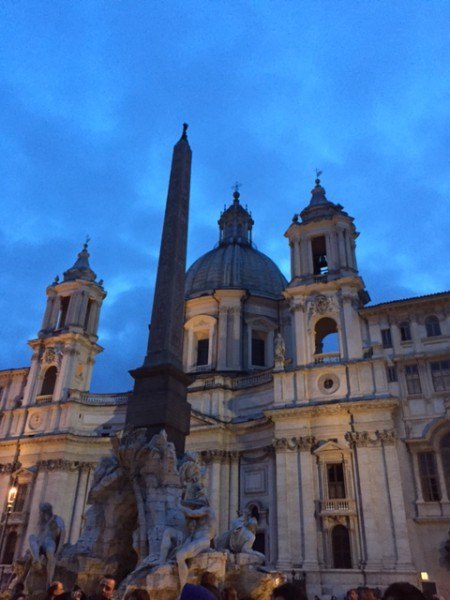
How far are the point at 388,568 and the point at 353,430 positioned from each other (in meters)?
6.31

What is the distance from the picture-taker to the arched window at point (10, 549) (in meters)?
31.9

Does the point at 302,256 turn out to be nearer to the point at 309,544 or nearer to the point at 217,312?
the point at 217,312

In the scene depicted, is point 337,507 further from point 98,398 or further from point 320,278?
point 98,398

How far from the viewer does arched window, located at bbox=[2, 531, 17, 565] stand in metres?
31.9

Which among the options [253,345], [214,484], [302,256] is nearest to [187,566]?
[214,484]

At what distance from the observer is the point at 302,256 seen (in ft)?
109

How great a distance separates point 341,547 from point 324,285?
1393 cm

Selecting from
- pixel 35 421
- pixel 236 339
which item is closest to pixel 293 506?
pixel 236 339

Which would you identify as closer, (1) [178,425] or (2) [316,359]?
(1) [178,425]

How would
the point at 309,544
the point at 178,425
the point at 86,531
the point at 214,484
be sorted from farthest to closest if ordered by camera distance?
1. the point at 214,484
2. the point at 309,544
3. the point at 178,425
4. the point at 86,531

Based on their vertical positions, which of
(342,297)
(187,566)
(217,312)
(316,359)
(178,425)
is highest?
(217,312)

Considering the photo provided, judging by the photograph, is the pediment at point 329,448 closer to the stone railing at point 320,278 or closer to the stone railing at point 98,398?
the stone railing at point 320,278

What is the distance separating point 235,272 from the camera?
134 ft

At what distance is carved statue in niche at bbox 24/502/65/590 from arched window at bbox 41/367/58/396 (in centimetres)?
2414
